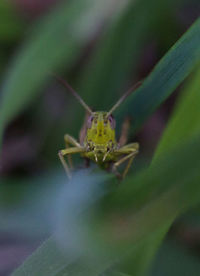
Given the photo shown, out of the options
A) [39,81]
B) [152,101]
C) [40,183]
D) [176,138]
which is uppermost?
[39,81]

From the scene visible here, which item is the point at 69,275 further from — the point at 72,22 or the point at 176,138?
the point at 72,22

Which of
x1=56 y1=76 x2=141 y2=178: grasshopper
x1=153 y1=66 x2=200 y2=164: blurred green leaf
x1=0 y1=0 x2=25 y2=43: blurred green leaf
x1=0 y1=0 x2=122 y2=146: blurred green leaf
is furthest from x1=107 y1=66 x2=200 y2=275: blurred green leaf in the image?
x1=0 y1=0 x2=25 y2=43: blurred green leaf

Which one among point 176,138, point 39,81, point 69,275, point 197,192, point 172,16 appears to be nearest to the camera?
point 197,192

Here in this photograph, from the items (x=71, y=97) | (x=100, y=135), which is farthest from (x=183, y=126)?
(x=71, y=97)

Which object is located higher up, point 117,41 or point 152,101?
point 117,41

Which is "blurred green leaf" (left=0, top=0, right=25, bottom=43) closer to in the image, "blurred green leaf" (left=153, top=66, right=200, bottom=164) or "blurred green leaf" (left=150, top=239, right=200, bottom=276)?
"blurred green leaf" (left=153, top=66, right=200, bottom=164)

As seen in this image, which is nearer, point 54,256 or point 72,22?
point 54,256

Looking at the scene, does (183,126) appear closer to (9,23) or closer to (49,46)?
(49,46)

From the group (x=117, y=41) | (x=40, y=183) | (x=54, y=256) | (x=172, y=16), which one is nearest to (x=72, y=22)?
(x=117, y=41)
